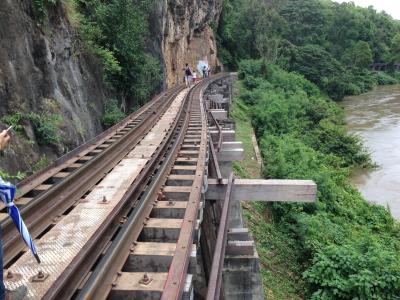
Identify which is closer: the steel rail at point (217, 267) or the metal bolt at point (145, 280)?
the steel rail at point (217, 267)

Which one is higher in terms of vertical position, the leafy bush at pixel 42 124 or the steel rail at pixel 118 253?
the leafy bush at pixel 42 124

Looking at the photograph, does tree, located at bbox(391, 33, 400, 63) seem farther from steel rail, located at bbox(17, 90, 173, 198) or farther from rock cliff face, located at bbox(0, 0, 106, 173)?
steel rail, located at bbox(17, 90, 173, 198)

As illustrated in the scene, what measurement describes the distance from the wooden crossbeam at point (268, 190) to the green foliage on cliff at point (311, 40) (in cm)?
4659

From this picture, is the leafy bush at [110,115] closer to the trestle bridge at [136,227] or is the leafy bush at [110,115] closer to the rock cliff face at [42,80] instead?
the rock cliff face at [42,80]

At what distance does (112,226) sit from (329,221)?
8837mm

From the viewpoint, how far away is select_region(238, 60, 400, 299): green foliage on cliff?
8.80 metres

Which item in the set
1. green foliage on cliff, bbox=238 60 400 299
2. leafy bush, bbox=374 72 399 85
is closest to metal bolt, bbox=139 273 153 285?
green foliage on cliff, bbox=238 60 400 299

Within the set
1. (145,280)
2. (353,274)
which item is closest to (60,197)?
(145,280)

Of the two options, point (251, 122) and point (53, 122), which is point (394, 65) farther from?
point (53, 122)

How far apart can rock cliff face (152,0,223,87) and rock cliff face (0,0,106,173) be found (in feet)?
→ 50.8

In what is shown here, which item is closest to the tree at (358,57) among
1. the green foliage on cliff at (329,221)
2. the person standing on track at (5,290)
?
the green foliage on cliff at (329,221)

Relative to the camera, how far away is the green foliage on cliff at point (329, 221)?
8.80 metres

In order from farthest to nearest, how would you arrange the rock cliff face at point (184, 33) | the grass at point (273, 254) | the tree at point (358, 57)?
the tree at point (358, 57) → the rock cliff face at point (184, 33) → the grass at point (273, 254)

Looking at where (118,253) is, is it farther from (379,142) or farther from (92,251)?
(379,142)
